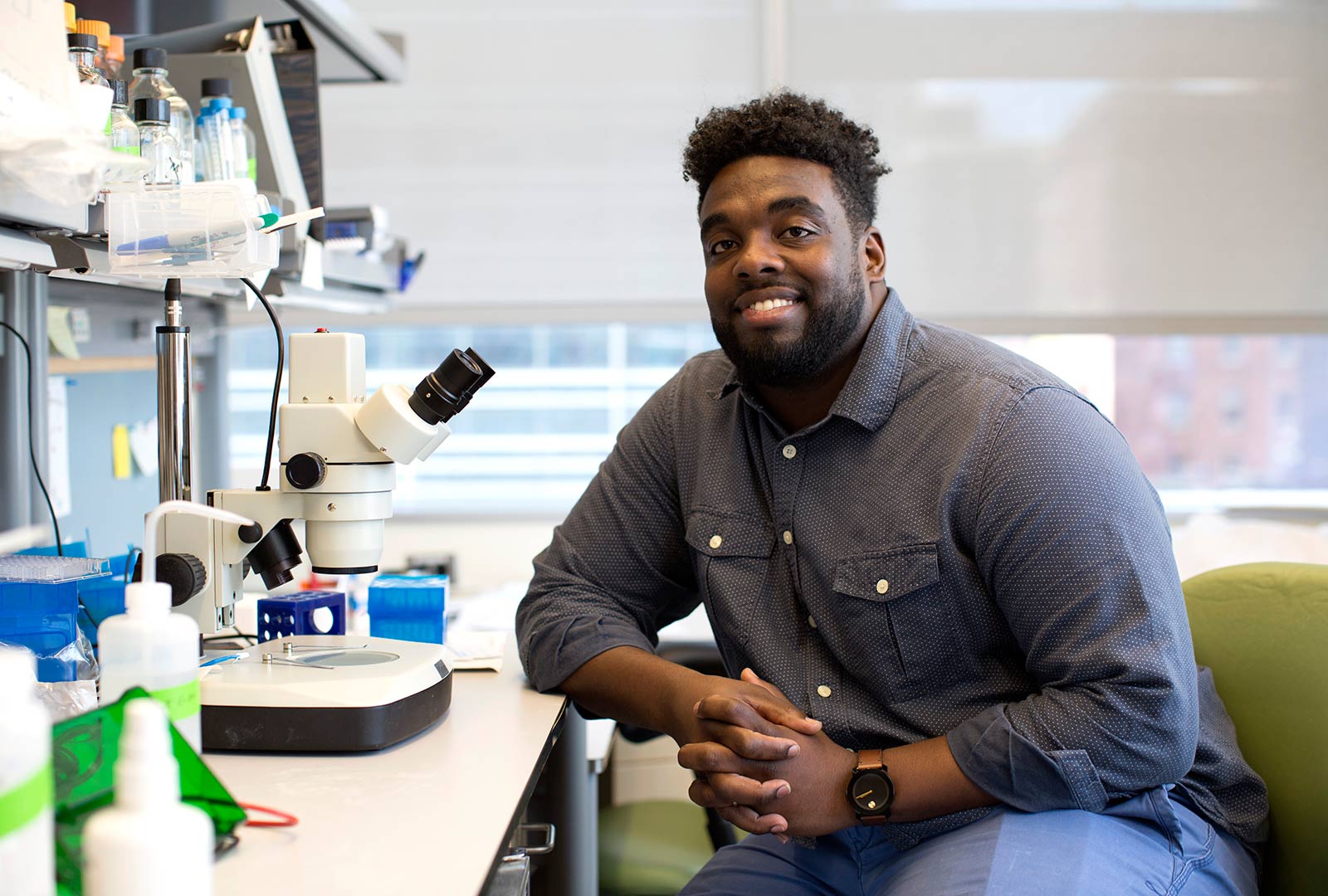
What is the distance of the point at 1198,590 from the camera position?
138 centimetres

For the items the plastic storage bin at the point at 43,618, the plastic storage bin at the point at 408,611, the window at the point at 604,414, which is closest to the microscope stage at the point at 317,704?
the plastic storage bin at the point at 43,618

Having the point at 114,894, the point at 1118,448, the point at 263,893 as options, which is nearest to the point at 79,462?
the point at 263,893

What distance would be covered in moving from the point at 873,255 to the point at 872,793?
67 centimetres

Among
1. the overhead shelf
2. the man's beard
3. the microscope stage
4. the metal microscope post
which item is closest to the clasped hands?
the microscope stage

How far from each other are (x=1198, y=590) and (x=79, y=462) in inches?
66.4

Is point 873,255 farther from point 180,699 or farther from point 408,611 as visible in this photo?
point 180,699

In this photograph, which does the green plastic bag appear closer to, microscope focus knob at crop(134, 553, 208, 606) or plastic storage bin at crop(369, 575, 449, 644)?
microscope focus knob at crop(134, 553, 208, 606)

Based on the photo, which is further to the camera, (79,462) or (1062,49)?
(1062,49)

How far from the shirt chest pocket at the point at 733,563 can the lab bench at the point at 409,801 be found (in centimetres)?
22

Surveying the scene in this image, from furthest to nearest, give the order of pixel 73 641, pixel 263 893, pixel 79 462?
1. pixel 79 462
2. pixel 73 641
3. pixel 263 893

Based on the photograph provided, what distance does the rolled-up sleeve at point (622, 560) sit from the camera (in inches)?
52.8

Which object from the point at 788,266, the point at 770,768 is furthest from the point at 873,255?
the point at 770,768

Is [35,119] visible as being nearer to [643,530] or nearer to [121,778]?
[121,778]

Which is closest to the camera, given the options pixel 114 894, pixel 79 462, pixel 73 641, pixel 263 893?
pixel 114 894
